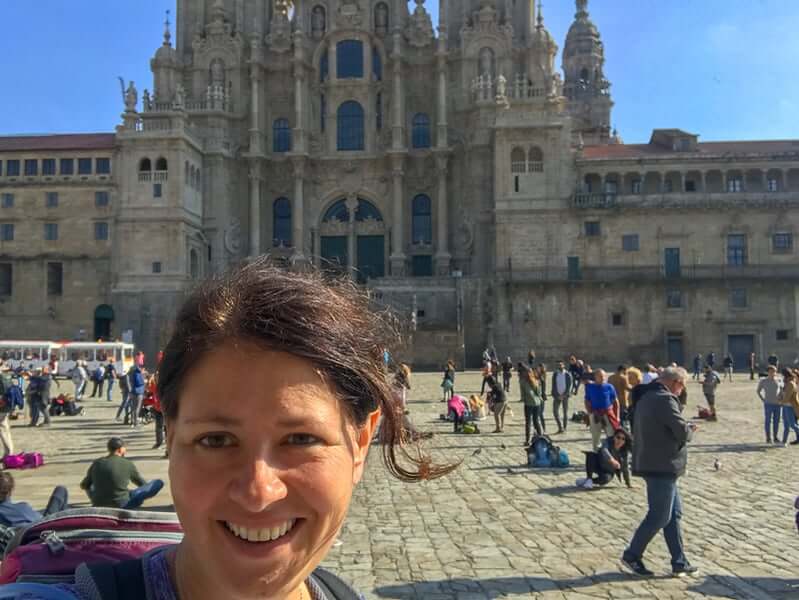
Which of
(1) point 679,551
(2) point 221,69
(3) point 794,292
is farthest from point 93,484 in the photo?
(2) point 221,69

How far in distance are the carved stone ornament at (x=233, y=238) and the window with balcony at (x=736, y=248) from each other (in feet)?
109

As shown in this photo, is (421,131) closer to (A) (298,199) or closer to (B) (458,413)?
(A) (298,199)

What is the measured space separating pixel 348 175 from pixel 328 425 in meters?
52.4

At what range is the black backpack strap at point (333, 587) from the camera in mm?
1967

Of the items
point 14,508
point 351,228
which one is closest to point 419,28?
point 351,228

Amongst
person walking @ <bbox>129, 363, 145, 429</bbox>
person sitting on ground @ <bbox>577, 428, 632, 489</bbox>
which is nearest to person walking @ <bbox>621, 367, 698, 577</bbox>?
person sitting on ground @ <bbox>577, 428, 632, 489</bbox>

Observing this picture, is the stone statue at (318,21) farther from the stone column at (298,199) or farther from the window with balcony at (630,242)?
the window with balcony at (630,242)

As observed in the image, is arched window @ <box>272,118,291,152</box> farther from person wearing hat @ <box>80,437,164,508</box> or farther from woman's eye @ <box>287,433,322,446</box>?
woman's eye @ <box>287,433,322,446</box>

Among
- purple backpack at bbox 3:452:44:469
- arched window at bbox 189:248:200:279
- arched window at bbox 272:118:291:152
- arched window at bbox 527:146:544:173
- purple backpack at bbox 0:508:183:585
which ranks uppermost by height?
arched window at bbox 272:118:291:152

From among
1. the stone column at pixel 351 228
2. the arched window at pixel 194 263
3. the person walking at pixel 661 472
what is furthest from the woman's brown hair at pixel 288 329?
the stone column at pixel 351 228

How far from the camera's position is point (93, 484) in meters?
8.65

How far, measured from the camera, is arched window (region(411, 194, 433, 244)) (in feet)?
173

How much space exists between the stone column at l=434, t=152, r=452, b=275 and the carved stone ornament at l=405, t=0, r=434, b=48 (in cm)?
964

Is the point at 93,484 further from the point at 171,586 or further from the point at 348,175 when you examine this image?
the point at 348,175
